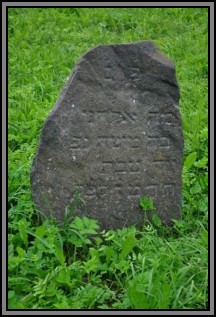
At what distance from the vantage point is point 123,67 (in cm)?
312

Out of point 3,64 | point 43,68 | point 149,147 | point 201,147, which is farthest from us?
point 43,68

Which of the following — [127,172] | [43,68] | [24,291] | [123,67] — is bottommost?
[24,291]

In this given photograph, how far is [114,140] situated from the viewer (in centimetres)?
321

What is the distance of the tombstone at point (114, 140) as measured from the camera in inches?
122

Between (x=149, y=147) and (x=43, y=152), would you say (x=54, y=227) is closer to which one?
(x=43, y=152)

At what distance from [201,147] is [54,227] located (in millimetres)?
1619

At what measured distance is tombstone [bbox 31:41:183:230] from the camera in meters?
3.09

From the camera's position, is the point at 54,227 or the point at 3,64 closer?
the point at 54,227

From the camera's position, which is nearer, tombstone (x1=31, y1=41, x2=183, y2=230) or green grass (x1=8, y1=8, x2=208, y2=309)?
green grass (x1=8, y1=8, x2=208, y2=309)

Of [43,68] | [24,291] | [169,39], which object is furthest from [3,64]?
[169,39]

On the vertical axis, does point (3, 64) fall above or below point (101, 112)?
above

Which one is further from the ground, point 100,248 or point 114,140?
point 114,140

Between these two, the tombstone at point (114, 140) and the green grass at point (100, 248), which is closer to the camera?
the green grass at point (100, 248)

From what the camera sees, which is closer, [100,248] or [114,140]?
[100,248]
